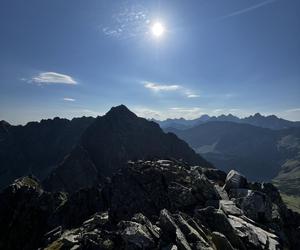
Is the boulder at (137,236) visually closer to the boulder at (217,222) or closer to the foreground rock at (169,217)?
the foreground rock at (169,217)

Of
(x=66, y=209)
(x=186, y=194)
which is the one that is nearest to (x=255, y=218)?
(x=186, y=194)

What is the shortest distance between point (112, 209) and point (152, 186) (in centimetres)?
1099

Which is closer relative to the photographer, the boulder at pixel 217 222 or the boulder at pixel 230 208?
the boulder at pixel 217 222

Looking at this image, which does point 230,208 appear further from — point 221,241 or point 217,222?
point 221,241

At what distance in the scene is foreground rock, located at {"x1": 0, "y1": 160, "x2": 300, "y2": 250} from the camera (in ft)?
132

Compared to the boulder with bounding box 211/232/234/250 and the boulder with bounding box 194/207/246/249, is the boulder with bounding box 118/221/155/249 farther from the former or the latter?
the boulder with bounding box 194/207/246/249

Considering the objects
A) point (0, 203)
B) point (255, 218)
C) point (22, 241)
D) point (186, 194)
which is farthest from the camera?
point (0, 203)

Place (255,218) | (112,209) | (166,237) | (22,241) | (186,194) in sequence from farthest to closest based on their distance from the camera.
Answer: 1. (22,241)
2. (112,209)
3. (186,194)
4. (255,218)
5. (166,237)

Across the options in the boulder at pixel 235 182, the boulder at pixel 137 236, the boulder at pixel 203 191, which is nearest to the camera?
the boulder at pixel 137 236

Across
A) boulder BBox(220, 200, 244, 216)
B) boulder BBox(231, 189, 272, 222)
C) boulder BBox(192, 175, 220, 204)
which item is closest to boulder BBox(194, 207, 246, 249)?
boulder BBox(220, 200, 244, 216)

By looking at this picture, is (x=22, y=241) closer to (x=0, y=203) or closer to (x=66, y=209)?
(x=66, y=209)

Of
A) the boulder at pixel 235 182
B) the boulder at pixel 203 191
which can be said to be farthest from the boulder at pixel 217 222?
the boulder at pixel 235 182

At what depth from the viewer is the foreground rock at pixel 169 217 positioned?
40312 mm

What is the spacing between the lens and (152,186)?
7031 cm
